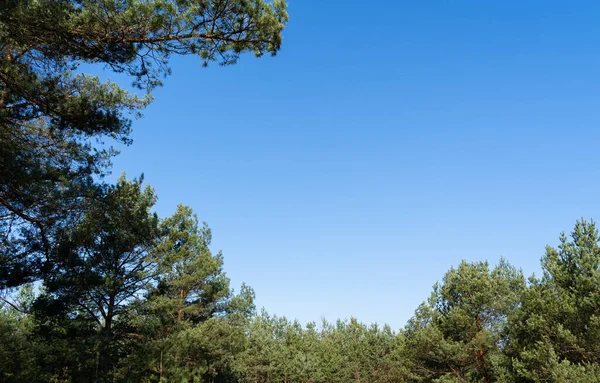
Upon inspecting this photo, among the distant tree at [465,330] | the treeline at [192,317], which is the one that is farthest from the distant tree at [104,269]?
the distant tree at [465,330]

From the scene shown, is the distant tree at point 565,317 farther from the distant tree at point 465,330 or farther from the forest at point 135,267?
the distant tree at point 465,330

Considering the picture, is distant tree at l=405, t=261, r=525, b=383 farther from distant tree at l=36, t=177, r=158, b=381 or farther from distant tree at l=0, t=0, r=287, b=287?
distant tree at l=0, t=0, r=287, b=287

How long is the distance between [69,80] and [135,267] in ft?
30.2

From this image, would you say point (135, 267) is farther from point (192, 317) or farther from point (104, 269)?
point (192, 317)

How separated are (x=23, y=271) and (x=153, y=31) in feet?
20.7

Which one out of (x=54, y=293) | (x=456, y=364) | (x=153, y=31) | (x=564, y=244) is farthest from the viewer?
(x=456, y=364)

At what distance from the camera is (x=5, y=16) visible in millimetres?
6230

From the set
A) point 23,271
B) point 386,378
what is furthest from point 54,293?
point 386,378

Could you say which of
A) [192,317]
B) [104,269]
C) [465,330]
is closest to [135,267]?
[104,269]

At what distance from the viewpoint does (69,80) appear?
8094 millimetres

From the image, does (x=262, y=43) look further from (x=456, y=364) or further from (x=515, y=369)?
(x=456, y=364)

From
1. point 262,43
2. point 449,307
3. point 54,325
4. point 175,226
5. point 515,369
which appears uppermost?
point 175,226

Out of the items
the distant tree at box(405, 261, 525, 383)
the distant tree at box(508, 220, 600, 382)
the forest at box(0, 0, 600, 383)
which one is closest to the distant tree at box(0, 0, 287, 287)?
the forest at box(0, 0, 600, 383)

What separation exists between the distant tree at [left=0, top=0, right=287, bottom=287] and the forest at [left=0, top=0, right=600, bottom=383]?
0.03m
